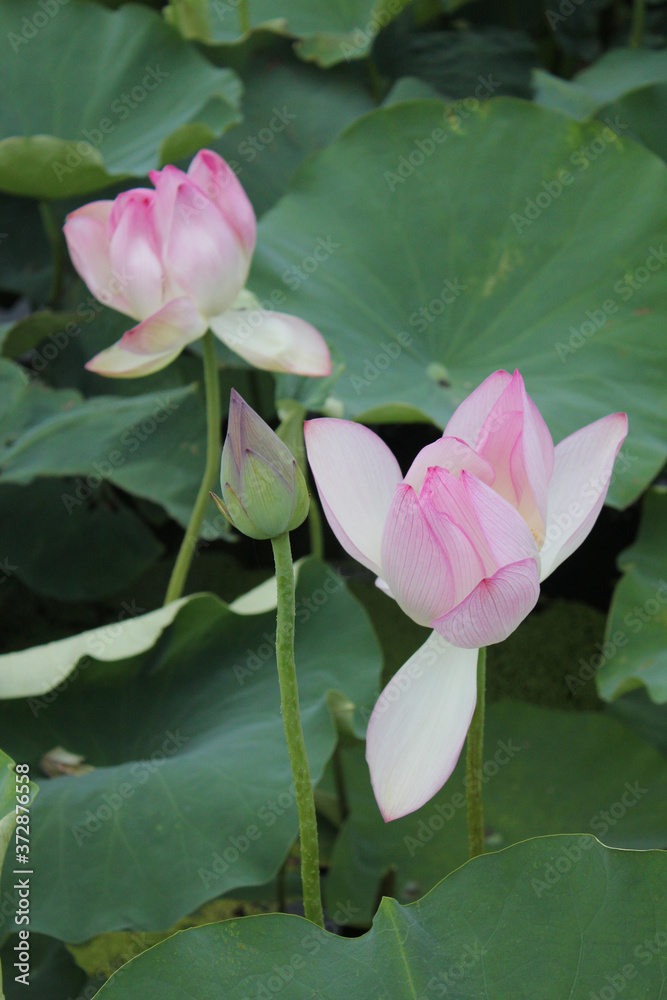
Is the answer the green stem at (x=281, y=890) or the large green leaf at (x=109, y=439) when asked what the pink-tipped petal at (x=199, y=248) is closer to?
the large green leaf at (x=109, y=439)

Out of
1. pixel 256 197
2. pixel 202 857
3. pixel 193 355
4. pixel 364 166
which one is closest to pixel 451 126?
pixel 364 166

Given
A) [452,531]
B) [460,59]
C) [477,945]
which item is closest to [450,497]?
[452,531]

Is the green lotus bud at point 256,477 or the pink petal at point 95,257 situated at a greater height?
the green lotus bud at point 256,477

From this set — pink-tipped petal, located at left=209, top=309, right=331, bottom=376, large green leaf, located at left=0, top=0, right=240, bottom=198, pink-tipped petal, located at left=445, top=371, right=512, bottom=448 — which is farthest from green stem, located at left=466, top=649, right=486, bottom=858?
large green leaf, located at left=0, top=0, right=240, bottom=198

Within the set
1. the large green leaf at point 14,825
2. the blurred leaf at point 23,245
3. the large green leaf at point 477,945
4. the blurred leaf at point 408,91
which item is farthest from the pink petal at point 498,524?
the blurred leaf at point 23,245

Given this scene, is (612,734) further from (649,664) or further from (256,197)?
(256,197)

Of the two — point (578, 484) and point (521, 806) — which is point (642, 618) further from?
point (578, 484)
